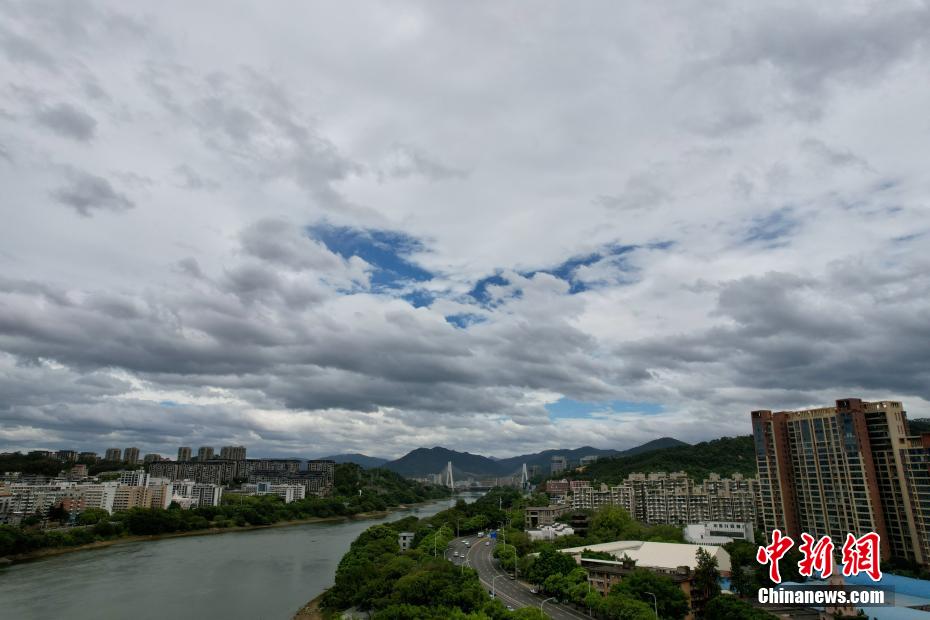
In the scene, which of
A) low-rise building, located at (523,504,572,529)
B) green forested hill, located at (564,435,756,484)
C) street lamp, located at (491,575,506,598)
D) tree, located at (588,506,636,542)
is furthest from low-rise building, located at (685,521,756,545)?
green forested hill, located at (564,435,756,484)

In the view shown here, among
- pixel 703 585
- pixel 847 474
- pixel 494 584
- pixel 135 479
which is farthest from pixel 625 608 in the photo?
pixel 135 479

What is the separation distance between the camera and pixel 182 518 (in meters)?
46.4

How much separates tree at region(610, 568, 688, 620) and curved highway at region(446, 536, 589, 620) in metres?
1.85

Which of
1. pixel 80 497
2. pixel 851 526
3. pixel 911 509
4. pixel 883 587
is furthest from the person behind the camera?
pixel 80 497

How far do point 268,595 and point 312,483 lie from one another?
71.8 metres

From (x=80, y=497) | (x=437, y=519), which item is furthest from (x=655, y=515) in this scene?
(x=80, y=497)

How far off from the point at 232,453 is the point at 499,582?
10441cm

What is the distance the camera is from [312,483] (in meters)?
91.3

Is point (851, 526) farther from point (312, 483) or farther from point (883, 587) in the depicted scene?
point (312, 483)

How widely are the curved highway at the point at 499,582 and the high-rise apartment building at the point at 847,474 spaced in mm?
14828

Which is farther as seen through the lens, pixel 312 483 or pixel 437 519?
pixel 312 483

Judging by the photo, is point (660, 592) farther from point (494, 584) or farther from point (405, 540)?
point (405, 540)

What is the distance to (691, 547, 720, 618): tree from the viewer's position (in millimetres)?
19391

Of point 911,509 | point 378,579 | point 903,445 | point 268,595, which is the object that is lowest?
point 268,595
